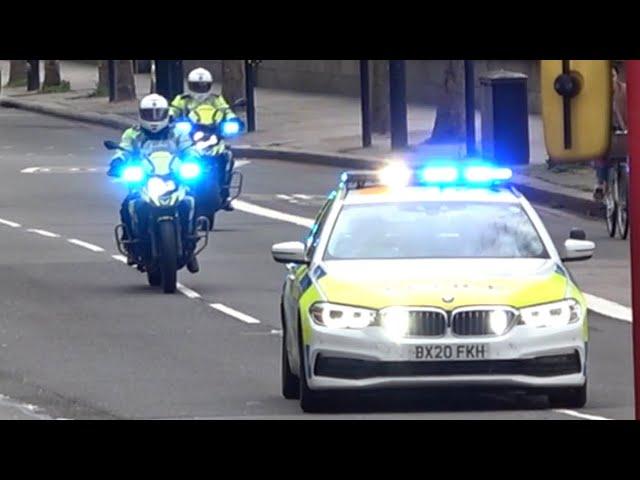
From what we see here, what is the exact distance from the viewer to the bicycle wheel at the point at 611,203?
69.3ft

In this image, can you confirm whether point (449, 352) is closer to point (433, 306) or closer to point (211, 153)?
point (433, 306)

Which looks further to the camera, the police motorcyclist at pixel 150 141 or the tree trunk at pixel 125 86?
the tree trunk at pixel 125 86

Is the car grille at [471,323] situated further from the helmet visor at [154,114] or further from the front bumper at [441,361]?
the helmet visor at [154,114]

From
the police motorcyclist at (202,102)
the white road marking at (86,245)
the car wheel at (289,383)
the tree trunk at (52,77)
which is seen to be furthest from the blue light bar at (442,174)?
the tree trunk at (52,77)

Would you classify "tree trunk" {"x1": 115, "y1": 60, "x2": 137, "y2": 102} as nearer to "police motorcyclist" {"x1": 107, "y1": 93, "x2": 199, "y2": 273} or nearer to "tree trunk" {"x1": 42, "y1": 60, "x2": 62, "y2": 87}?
"tree trunk" {"x1": 42, "y1": 60, "x2": 62, "y2": 87}

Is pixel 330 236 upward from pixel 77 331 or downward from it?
upward

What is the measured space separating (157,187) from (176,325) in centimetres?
249

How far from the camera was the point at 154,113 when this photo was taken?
1812 centimetres

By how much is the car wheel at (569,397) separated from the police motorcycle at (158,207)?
672 cm
